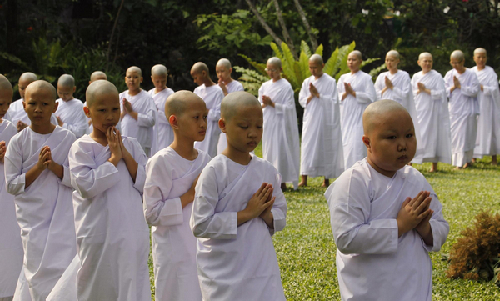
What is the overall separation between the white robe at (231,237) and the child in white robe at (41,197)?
1.75m

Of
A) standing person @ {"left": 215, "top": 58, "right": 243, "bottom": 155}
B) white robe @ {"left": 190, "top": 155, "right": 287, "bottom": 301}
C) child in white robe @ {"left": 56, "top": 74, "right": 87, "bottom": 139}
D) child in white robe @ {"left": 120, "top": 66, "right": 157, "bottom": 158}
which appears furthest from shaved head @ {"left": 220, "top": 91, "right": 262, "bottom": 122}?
standing person @ {"left": 215, "top": 58, "right": 243, "bottom": 155}

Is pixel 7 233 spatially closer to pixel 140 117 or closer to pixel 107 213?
pixel 107 213

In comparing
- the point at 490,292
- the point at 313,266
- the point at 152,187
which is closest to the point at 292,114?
the point at 313,266

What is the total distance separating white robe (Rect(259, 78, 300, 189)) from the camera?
38.8 ft

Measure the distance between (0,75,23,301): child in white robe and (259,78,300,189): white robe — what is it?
6375 mm

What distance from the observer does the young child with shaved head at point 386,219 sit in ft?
10.4

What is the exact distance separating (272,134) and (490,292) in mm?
6582

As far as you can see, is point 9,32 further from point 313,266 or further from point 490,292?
point 490,292

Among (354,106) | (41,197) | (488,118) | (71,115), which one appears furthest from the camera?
(488,118)

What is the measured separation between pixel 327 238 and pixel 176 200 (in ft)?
12.9

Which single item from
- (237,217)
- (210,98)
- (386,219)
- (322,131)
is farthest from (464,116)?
(386,219)

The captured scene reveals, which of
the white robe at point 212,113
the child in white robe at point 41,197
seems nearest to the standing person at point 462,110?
the white robe at point 212,113

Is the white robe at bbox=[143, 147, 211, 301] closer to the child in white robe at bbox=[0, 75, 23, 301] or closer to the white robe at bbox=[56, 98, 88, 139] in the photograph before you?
the child in white robe at bbox=[0, 75, 23, 301]

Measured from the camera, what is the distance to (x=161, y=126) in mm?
11859
